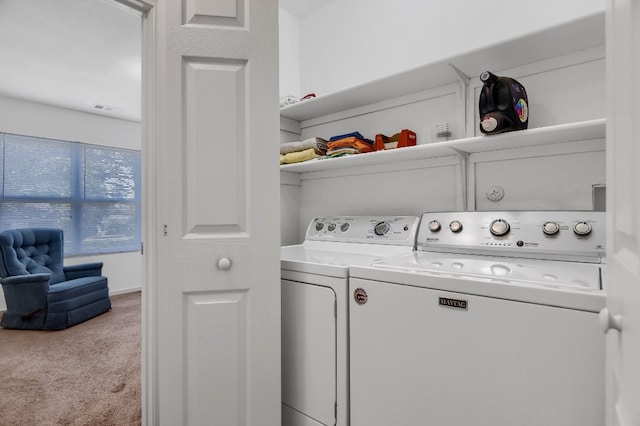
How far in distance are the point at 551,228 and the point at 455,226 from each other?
1.18 feet

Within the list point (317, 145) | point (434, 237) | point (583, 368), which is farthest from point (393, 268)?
point (317, 145)

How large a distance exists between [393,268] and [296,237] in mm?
1290

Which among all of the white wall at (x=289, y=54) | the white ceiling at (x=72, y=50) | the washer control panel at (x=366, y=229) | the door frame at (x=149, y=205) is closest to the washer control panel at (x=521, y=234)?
the washer control panel at (x=366, y=229)

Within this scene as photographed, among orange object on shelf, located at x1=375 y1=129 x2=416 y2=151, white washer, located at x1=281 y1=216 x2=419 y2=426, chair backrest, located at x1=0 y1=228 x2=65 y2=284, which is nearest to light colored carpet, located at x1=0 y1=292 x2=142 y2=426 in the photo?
chair backrest, located at x1=0 y1=228 x2=65 y2=284

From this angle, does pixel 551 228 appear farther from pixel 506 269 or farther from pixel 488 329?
pixel 488 329

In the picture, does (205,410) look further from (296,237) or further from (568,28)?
(568,28)

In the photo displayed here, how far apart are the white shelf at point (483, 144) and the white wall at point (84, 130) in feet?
9.73

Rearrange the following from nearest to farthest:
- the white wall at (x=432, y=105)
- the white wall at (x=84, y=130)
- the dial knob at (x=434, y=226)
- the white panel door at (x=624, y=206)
Answer: 1. the white panel door at (x=624, y=206)
2. the white wall at (x=432, y=105)
3. the dial knob at (x=434, y=226)
4. the white wall at (x=84, y=130)

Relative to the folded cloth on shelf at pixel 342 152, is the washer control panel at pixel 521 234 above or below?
below

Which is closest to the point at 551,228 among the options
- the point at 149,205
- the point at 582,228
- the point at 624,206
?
the point at 582,228

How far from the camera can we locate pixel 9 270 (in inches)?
135

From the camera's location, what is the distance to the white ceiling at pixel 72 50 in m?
2.41

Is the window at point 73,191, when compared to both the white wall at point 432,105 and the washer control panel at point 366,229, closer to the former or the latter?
the white wall at point 432,105

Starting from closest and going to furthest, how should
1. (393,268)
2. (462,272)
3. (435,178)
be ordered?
(462,272)
(393,268)
(435,178)
